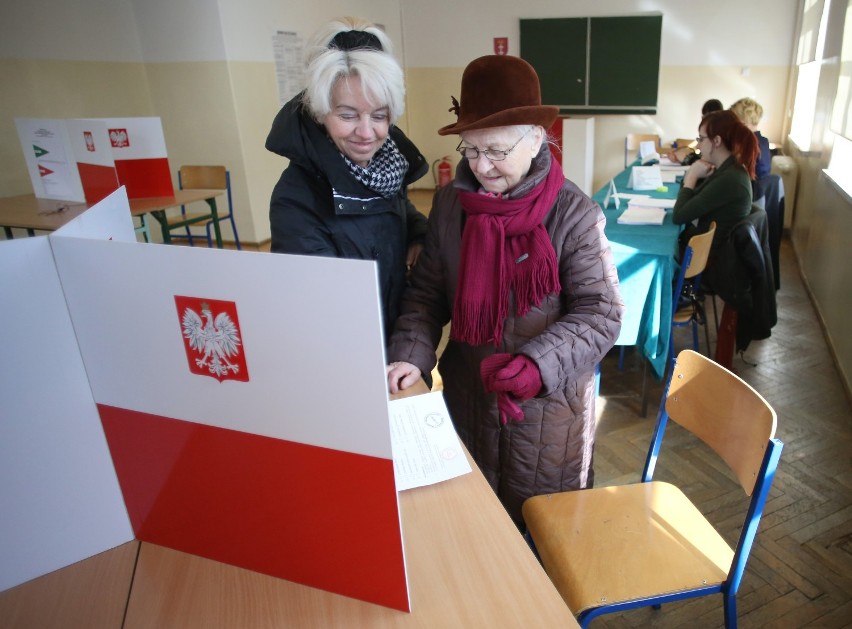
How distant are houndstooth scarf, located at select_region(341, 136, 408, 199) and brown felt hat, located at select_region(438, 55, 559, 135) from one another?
9.0 inches

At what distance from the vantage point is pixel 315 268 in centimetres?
60

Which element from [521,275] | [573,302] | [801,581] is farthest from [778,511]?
[521,275]

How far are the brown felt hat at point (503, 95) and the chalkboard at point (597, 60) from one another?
6052 mm

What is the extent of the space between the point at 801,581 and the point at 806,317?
233 cm

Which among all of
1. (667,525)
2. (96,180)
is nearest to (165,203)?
(96,180)

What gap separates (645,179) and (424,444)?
3.18 metres

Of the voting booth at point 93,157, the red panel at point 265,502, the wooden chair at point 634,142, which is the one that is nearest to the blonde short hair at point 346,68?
the red panel at point 265,502

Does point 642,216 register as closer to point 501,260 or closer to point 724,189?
point 724,189

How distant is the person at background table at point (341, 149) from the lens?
122 cm

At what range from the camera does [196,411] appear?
0.76m

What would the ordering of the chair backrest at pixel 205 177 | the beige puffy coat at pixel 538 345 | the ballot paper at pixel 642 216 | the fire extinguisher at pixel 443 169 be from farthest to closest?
the fire extinguisher at pixel 443 169, the chair backrest at pixel 205 177, the ballot paper at pixel 642 216, the beige puffy coat at pixel 538 345

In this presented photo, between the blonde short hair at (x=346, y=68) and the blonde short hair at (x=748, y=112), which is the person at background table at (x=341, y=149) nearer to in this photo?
the blonde short hair at (x=346, y=68)

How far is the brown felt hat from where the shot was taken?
3.78ft

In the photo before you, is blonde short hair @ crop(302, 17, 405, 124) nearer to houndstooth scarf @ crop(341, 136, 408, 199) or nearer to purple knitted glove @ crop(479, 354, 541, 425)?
houndstooth scarf @ crop(341, 136, 408, 199)
